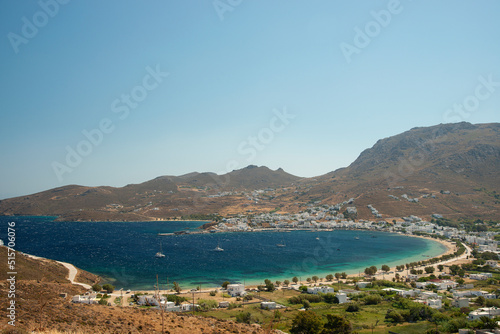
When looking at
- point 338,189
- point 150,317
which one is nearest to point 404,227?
point 338,189

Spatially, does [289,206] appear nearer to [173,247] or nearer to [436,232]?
[436,232]

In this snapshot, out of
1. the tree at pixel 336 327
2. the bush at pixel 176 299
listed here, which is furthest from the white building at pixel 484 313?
the bush at pixel 176 299

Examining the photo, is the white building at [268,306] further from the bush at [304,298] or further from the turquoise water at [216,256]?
the turquoise water at [216,256]

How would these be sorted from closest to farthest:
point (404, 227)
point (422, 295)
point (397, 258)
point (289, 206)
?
1. point (422, 295)
2. point (397, 258)
3. point (404, 227)
4. point (289, 206)

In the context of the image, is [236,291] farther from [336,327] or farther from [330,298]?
[336,327]

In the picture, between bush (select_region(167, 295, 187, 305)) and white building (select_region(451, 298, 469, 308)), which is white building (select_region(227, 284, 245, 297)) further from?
white building (select_region(451, 298, 469, 308))

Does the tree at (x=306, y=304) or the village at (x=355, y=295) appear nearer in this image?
the village at (x=355, y=295)

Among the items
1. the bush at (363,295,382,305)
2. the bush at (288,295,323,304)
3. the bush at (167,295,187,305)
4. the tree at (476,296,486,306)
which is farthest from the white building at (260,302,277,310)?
the tree at (476,296,486,306)

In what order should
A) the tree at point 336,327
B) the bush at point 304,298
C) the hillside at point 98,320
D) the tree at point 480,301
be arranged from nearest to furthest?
the hillside at point 98,320, the tree at point 336,327, the tree at point 480,301, the bush at point 304,298
